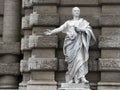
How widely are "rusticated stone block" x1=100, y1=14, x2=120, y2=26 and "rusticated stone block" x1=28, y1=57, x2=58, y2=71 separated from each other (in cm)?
200

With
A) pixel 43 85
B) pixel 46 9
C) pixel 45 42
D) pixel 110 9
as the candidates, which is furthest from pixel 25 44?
pixel 110 9

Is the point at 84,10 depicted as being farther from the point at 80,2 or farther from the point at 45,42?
the point at 45,42

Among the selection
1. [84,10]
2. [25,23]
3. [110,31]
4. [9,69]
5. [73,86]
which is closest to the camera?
[73,86]

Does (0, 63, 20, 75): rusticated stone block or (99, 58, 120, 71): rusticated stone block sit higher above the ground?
(99, 58, 120, 71): rusticated stone block

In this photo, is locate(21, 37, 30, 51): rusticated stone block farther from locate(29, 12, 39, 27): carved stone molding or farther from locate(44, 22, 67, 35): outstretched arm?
locate(44, 22, 67, 35): outstretched arm

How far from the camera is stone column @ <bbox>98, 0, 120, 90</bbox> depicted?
553 inches

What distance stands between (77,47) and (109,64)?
123 centimetres

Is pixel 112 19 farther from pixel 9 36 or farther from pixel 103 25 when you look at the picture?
pixel 9 36

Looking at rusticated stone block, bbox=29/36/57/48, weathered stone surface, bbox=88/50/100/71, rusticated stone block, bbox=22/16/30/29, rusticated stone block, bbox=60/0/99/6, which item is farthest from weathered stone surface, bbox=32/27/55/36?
weathered stone surface, bbox=88/50/100/71

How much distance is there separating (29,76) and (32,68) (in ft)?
2.09

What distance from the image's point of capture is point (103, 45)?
14195 millimetres

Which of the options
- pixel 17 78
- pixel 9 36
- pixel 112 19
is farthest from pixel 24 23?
pixel 112 19

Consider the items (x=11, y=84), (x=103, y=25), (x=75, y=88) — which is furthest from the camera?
(x=11, y=84)

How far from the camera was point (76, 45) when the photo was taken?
13.7 meters
